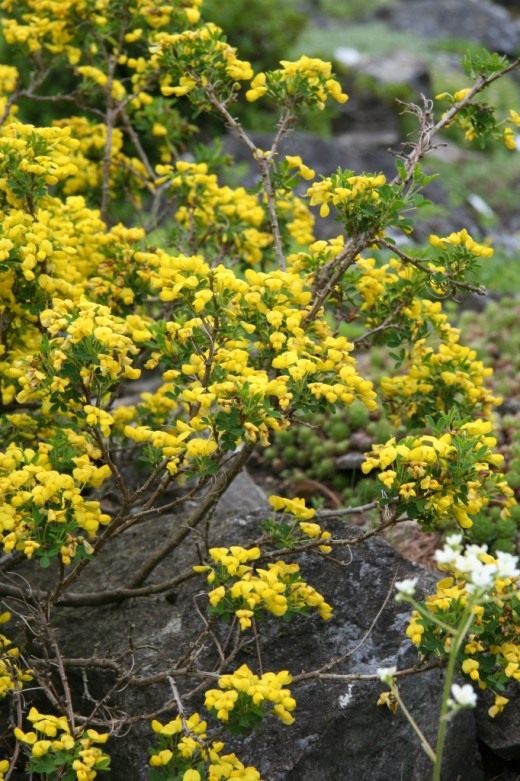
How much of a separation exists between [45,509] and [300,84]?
5.50 ft

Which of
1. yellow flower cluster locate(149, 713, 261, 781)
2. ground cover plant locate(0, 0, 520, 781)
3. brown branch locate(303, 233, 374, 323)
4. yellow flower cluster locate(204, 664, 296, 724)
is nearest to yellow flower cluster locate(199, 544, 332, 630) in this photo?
ground cover plant locate(0, 0, 520, 781)

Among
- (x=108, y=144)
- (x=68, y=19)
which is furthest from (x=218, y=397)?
(x=68, y=19)

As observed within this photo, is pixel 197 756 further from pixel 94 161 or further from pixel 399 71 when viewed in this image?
pixel 399 71

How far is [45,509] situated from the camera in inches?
123

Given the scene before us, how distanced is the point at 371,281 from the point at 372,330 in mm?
196

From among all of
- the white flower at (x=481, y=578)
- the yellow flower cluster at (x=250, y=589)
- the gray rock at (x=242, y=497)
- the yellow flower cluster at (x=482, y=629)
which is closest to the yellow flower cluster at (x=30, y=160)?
the yellow flower cluster at (x=250, y=589)

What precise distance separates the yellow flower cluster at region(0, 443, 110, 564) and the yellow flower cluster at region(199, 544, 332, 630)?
1.21 ft

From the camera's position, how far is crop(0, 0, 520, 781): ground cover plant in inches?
118

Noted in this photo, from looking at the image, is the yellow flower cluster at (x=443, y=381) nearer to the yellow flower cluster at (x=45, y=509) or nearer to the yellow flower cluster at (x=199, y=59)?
the yellow flower cluster at (x=199, y=59)

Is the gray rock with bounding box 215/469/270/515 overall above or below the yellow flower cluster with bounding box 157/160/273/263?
below

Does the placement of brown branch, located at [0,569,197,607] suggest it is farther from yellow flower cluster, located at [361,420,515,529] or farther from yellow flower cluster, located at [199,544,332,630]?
yellow flower cluster, located at [361,420,515,529]

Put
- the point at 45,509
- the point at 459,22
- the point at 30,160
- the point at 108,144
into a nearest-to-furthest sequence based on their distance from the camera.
Result: the point at 45,509, the point at 30,160, the point at 108,144, the point at 459,22

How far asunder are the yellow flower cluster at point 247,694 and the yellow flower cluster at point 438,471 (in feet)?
2.01

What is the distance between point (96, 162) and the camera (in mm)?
4898
